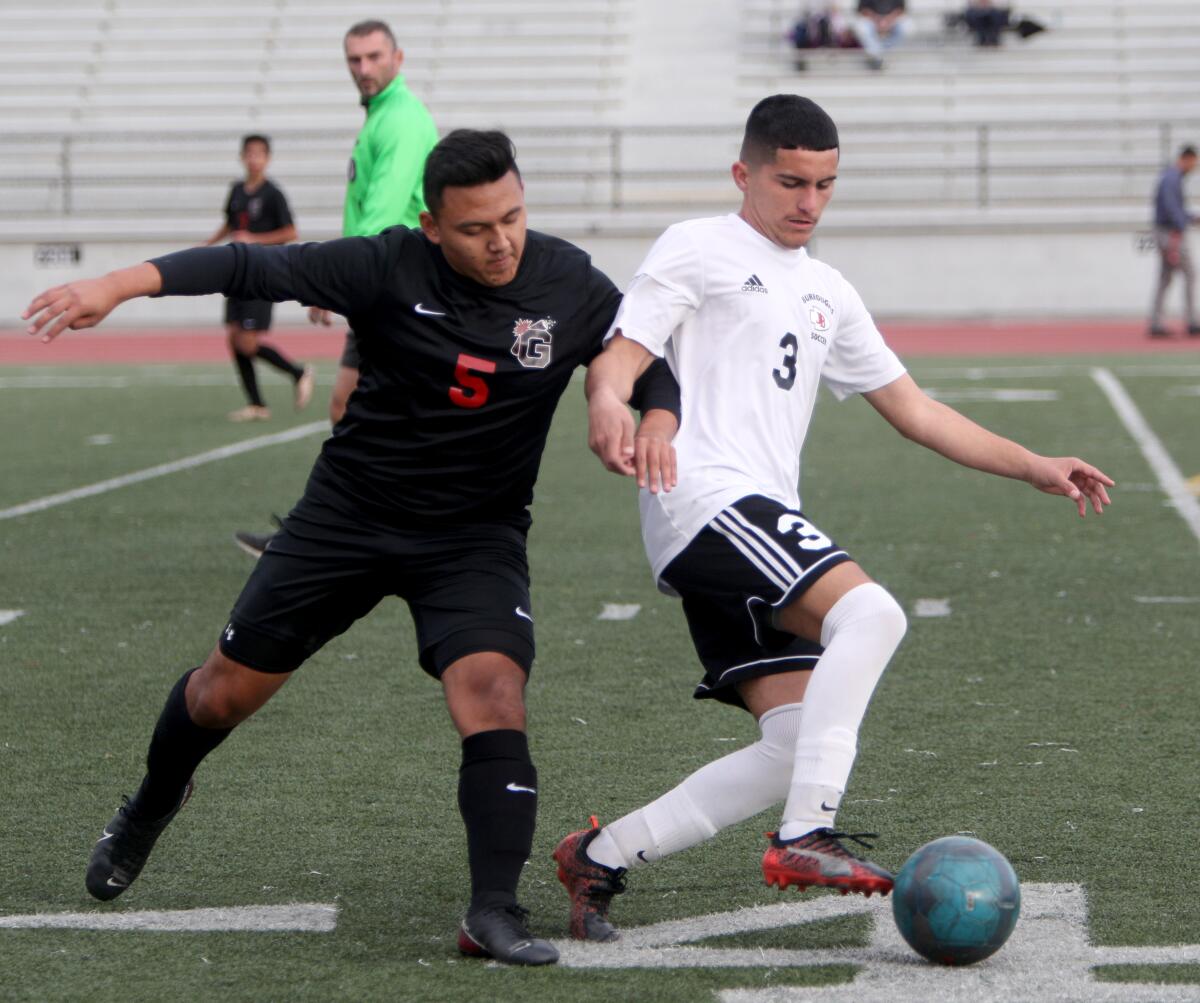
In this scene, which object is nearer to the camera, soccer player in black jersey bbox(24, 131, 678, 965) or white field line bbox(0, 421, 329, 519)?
soccer player in black jersey bbox(24, 131, 678, 965)

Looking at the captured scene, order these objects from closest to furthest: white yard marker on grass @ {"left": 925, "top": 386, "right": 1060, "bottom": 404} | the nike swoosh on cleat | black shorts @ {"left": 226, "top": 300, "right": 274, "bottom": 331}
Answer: the nike swoosh on cleat
black shorts @ {"left": 226, "top": 300, "right": 274, "bottom": 331}
white yard marker on grass @ {"left": 925, "top": 386, "right": 1060, "bottom": 404}

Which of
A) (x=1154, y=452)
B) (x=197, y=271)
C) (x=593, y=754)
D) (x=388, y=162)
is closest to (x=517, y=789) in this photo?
(x=197, y=271)

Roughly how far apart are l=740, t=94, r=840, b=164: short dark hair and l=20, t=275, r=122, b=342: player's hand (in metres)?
1.32

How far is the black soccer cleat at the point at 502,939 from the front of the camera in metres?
3.63

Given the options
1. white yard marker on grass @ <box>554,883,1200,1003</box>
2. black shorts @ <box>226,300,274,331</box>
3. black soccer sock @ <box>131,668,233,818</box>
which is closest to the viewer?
white yard marker on grass @ <box>554,883,1200,1003</box>

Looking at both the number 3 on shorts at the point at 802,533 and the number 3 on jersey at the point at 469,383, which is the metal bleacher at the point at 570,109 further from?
the number 3 on shorts at the point at 802,533

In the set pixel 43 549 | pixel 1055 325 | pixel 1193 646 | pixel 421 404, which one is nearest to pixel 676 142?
pixel 1055 325

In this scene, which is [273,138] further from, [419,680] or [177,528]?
[419,680]

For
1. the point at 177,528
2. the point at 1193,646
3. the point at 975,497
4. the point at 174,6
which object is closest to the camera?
the point at 1193,646

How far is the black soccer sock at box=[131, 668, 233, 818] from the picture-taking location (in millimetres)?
4148

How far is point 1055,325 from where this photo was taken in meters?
24.4

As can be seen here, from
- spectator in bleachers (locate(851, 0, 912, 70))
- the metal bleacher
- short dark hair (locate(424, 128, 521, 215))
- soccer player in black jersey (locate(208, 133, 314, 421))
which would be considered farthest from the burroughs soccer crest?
spectator in bleachers (locate(851, 0, 912, 70))

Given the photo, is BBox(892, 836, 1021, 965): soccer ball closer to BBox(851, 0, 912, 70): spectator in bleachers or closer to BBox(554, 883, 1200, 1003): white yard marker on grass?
BBox(554, 883, 1200, 1003): white yard marker on grass

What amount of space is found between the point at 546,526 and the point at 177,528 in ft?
5.93
